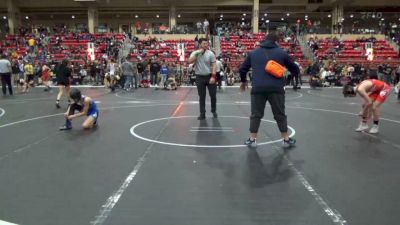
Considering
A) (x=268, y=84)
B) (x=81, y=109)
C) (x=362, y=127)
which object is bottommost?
(x=362, y=127)

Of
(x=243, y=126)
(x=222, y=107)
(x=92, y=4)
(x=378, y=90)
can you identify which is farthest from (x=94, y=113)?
(x=92, y=4)

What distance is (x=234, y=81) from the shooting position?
25875 millimetres

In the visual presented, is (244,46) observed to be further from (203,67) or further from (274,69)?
(274,69)

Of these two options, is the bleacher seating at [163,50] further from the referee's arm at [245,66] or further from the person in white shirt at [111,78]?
the referee's arm at [245,66]

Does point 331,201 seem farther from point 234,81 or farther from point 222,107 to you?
point 234,81

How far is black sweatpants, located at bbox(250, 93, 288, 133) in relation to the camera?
632 cm

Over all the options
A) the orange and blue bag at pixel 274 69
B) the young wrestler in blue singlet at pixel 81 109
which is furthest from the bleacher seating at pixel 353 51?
the orange and blue bag at pixel 274 69

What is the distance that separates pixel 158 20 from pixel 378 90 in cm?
4033

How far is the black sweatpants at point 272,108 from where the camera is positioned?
6324mm

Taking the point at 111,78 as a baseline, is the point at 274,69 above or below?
above

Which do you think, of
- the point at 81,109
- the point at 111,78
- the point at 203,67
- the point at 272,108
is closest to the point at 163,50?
the point at 111,78

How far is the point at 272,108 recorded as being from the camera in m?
6.37

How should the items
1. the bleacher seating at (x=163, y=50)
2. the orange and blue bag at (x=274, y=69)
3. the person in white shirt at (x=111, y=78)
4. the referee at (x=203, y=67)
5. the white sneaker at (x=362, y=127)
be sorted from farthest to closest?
1. the bleacher seating at (x=163, y=50)
2. the person in white shirt at (x=111, y=78)
3. the referee at (x=203, y=67)
4. the white sneaker at (x=362, y=127)
5. the orange and blue bag at (x=274, y=69)

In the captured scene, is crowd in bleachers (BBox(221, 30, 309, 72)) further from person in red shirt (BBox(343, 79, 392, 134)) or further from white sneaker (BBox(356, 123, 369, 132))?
person in red shirt (BBox(343, 79, 392, 134))
